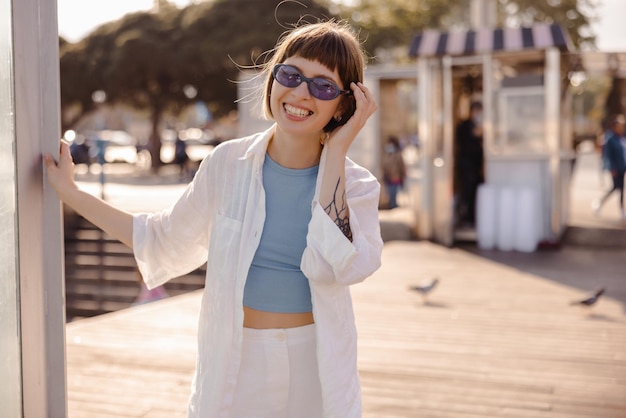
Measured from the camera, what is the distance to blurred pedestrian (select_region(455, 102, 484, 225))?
36.0 feet

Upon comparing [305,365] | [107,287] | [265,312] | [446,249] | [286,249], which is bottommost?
[107,287]

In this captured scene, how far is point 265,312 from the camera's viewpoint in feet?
7.03

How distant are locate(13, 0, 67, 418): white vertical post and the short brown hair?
63 centimetres

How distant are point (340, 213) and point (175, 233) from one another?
1.63 ft

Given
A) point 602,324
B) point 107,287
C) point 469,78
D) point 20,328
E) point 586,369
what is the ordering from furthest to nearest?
point 107,287 → point 469,78 → point 602,324 → point 586,369 → point 20,328

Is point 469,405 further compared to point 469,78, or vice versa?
point 469,78

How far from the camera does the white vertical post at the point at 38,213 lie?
225 centimetres

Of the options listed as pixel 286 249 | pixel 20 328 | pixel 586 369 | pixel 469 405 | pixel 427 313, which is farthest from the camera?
pixel 427 313

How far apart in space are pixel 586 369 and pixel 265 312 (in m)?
3.20

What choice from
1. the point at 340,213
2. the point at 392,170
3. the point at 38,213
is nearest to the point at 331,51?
the point at 340,213

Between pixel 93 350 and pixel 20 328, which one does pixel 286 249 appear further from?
pixel 93 350

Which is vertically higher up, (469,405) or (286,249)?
(286,249)

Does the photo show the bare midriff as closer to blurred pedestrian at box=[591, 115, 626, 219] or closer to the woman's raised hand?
the woman's raised hand

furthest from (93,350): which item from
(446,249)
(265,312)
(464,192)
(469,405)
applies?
(464,192)
